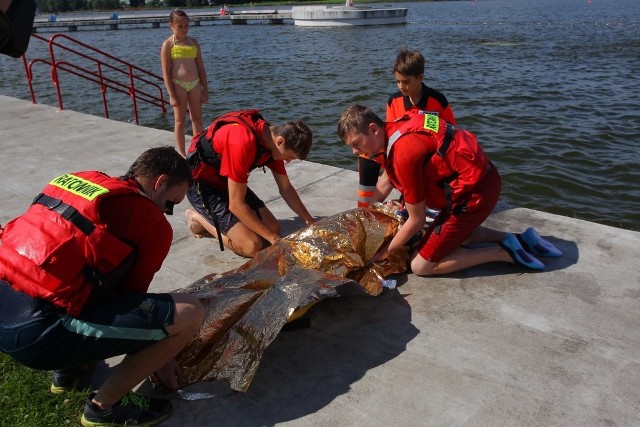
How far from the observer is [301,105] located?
1384 centimetres

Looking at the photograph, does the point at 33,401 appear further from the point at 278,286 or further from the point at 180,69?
the point at 180,69

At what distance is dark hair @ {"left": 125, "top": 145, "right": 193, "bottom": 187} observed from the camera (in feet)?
8.82

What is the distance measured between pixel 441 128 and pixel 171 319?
2.08m

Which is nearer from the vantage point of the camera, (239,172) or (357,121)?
(357,121)

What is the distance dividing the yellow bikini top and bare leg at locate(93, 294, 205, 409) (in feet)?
15.8

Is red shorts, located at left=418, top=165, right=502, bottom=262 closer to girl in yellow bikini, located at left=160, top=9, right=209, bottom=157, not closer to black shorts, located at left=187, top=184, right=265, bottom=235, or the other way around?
black shorts, located at left=187, top=184, right=265, bottom=235

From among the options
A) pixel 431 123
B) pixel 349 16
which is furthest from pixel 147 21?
pixel 431 123

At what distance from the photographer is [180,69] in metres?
6.83

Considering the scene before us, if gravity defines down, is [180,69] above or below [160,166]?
below

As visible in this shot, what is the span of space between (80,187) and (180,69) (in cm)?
473

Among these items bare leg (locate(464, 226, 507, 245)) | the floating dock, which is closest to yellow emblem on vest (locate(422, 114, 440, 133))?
bare leg (locate(464, 226, 507, 245))

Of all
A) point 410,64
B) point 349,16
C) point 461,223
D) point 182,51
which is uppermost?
point 410,64

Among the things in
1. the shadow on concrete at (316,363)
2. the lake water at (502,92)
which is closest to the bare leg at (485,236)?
the shadow on concrete at (316,363)

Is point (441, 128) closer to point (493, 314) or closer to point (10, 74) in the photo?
point (493, 314)
